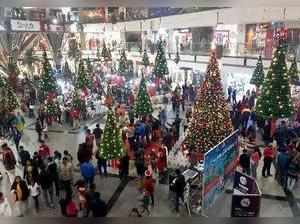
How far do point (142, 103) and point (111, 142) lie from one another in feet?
14.2

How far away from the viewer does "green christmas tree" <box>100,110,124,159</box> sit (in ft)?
30.1

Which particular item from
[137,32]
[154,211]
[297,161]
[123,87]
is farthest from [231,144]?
[123,87]

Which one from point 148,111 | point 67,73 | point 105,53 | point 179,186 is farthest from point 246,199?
point 67,73

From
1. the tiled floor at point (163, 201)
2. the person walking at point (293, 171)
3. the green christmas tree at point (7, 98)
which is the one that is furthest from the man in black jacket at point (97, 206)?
the green christmas tree at point (7, 98)

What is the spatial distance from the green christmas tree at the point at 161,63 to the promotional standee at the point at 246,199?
8.55 meters

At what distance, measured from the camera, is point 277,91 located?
38.0 feet

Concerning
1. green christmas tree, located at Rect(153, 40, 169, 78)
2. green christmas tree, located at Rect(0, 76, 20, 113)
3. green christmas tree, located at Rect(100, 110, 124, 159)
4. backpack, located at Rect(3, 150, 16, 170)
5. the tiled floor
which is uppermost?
green christmas tree, located at Rect(153, 40, 169, 78)

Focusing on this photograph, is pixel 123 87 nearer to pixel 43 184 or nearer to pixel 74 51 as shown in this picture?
pixel 74 51

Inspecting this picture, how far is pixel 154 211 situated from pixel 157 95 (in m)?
8.98

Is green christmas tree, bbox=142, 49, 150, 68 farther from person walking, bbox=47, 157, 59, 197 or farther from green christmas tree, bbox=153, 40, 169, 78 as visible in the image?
person walking, bbox=47, 157, 59, 197

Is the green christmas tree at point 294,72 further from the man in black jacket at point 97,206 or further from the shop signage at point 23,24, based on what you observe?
the man in black jacket at point 97,206

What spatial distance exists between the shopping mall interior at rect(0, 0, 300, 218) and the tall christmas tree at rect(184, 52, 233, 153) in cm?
4

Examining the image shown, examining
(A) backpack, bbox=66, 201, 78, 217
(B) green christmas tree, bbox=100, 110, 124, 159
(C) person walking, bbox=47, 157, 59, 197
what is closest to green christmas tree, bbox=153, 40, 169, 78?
(B) green christmas tree, bbox=100, 110, 124, 159

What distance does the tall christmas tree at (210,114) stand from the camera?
367 inches
